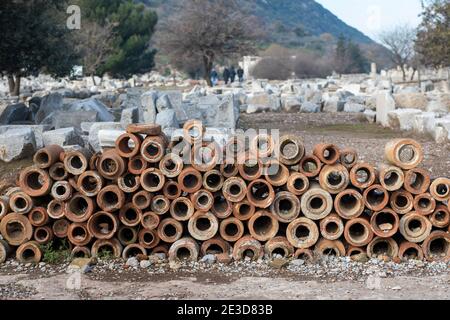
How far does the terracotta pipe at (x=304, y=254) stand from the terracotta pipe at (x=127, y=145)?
6.60 feet

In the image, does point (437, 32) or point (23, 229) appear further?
point (437, 32)

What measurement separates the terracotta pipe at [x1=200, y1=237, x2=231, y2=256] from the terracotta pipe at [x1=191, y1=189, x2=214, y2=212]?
0.34 meters

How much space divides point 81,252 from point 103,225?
37 centimetres

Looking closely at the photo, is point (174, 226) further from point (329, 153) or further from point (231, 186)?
point (329, 153)

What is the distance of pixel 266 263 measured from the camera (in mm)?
7301

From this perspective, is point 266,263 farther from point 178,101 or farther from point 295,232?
point 178,101

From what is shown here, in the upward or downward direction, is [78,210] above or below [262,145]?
below

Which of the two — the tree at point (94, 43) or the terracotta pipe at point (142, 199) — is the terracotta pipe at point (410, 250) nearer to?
the terracotta pipe at point (142, 199)

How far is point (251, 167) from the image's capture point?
7.62 m

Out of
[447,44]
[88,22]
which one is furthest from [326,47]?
[447,44]

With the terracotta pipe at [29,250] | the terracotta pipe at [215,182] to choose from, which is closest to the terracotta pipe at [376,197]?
the terracotta pipe at [215,182]

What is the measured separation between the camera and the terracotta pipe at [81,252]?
7473 millimetres

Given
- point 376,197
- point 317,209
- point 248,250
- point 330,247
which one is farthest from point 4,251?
point 376,197

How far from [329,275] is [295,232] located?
722 mm
